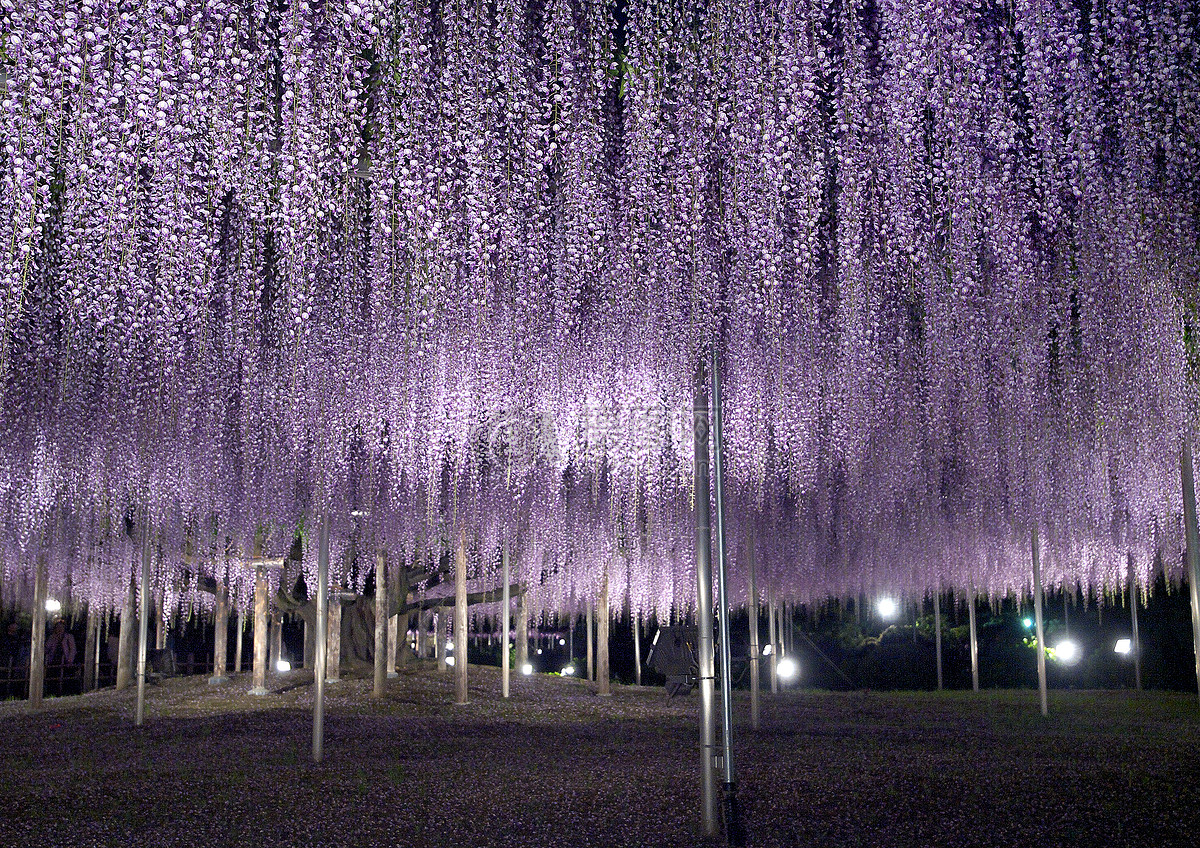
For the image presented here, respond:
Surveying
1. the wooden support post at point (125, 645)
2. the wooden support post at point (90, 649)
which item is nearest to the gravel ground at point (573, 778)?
the wooden support post at point (125, 645)

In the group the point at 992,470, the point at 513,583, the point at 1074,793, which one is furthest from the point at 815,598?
the point at 1074,793

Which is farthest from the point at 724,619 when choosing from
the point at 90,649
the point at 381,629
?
the point at 90,649

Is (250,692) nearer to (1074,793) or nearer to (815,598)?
(1074,793)

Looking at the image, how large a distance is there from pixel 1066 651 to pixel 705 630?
17.3 metres

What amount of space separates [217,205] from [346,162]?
121 cm

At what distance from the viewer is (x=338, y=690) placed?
45.6 ft

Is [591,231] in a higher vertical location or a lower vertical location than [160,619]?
higher

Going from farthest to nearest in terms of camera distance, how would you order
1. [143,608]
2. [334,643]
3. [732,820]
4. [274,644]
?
[274,644] < [334,643] < [143,608] < [732,820]

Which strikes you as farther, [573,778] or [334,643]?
[334,643]

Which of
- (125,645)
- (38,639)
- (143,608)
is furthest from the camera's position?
(125,645)

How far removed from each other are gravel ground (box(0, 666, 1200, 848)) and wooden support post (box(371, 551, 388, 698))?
0.66 metres

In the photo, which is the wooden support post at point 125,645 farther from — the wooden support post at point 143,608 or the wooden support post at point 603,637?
the wooden support post at point 603,637

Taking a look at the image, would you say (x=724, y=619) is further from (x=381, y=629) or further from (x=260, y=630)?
(x=260, y=630)

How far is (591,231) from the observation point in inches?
254
